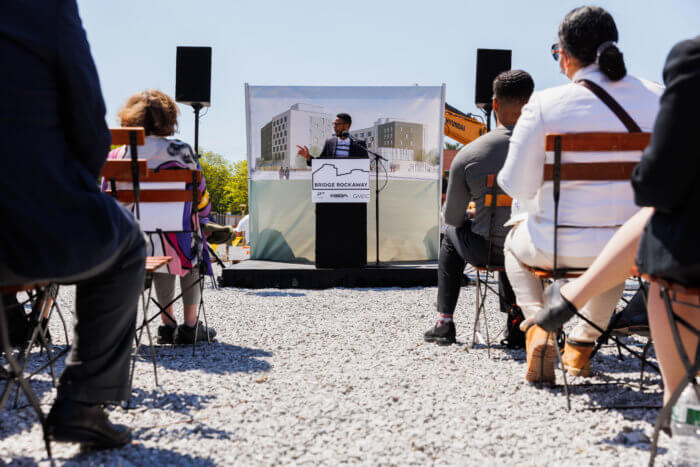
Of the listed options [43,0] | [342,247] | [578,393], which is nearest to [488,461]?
[578,393]

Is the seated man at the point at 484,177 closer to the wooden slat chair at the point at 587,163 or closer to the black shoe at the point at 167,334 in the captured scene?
the wooden slat chair at the point at 587,163

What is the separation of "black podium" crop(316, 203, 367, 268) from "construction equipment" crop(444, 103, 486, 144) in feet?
21.0

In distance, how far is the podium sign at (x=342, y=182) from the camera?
19.8ft

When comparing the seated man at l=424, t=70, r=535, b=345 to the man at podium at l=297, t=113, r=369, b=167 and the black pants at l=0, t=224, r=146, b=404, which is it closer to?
the black pants at l=0, t=224, r=146, b=404

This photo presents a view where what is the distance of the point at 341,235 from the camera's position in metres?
6.23

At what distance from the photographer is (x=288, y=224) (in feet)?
25.4

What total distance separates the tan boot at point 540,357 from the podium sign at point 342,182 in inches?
152

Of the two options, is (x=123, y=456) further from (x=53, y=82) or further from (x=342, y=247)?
(x=342, y=247)

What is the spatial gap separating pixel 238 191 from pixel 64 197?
44.2m

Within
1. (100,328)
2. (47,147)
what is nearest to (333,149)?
(100,328)

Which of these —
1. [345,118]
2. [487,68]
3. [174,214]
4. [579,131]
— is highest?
[487,68]

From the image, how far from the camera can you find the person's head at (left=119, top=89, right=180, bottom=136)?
10.1 ft

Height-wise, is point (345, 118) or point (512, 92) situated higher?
point (345, 118)

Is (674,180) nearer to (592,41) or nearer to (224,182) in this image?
(592,41)
